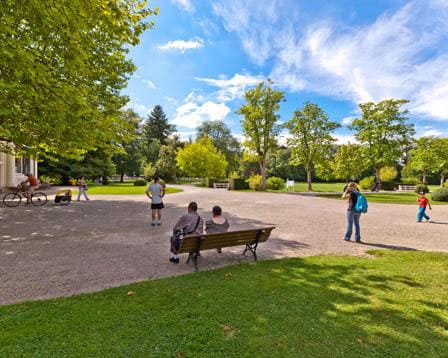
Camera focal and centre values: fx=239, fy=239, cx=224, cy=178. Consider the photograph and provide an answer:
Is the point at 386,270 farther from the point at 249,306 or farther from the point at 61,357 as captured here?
the point at 61,357

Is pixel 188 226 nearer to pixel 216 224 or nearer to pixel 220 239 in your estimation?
pixel 216 224

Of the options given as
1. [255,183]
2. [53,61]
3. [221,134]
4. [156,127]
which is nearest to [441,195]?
[255,183]

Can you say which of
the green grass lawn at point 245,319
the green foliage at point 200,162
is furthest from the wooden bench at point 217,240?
the green foliage at point 200,162

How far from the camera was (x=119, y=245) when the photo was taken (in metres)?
7.02

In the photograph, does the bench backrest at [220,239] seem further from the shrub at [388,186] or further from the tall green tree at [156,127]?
the tall green tree at [156,127]

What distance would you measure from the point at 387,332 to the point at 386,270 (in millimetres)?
2611

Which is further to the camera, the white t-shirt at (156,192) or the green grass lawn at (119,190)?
the green grass lawn at (119,190)

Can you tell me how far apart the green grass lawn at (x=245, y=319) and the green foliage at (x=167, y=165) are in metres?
51.5

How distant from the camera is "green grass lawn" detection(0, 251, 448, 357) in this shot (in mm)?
2752

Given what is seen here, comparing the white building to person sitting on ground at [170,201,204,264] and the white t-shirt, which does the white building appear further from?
person sitting on ground at [170,201,204,264]

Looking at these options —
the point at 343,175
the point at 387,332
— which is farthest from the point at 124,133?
the point at 343,175

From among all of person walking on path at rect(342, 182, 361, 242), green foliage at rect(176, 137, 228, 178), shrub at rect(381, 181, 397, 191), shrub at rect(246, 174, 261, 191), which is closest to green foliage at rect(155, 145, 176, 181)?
green foliage at rect(176, 137, 228, 178)

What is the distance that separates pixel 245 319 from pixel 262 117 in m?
32.2

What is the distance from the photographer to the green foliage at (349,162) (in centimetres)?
3738
